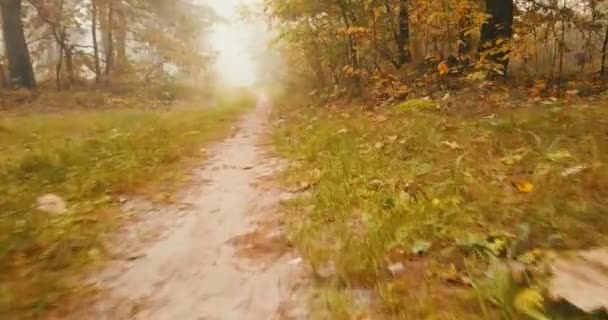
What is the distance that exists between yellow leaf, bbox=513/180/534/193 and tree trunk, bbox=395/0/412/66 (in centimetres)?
739

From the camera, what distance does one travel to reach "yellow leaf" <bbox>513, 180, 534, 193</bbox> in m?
3.39

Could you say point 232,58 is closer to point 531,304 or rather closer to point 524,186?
point 524,186

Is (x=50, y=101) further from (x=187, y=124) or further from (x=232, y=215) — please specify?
(x=232, y=215)

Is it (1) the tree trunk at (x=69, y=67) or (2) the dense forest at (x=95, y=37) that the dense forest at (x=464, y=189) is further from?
(1) the tree trunk at (x=69, y=67)

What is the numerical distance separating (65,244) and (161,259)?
0.75 m

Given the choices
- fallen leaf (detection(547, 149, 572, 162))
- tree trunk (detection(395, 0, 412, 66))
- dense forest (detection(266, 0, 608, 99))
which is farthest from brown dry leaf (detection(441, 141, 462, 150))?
tree trunk (detection(395, 0, 412, 66))

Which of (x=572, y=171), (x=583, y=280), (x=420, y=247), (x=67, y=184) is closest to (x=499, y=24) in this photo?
(x=572, y=171)

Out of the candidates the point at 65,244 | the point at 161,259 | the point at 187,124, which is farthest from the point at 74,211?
the point at 187,124

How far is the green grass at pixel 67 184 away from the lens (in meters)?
2.74

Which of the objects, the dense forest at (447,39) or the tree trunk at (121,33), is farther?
the tree trunk at (121,33)

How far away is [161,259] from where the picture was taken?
3.08 metres

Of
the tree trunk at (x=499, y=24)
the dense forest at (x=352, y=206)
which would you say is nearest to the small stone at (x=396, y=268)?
the dense forest at (x=352, y=206)

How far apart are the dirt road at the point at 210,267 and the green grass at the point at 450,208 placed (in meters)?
0.25

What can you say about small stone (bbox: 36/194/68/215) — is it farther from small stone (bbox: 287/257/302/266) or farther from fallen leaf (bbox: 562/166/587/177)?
fallen leaf (bbox: 562/166/587/177)
